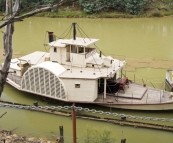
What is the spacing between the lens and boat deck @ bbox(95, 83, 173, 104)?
8.79 metres

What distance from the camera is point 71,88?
29.1 ft

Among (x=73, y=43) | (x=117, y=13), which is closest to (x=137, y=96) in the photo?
(x=73, y=43)

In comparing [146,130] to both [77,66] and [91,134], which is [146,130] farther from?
[77,66]

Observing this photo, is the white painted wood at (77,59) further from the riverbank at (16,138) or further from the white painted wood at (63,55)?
the riverbank at (16,138)

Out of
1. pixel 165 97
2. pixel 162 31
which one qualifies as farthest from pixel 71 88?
pixel 162 31

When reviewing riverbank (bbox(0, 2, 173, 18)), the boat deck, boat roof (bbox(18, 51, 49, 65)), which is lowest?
the boat deck

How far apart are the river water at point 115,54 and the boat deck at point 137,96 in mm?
402

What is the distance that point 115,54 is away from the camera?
15.1 meters

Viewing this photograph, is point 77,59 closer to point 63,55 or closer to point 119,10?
point 63,55

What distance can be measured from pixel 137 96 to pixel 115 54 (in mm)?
6323

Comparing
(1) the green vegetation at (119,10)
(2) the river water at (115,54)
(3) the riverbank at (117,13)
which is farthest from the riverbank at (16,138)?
(3) the riverbank at (117,13)

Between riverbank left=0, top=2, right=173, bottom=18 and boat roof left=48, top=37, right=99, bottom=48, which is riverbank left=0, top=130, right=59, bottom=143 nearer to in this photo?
boat roof left=48, top=37, right=99, bottom=48

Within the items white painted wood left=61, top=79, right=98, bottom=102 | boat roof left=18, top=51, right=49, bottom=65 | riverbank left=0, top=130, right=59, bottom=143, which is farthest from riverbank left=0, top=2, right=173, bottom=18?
riverbank left=0, top=130, right=59, bottom=143

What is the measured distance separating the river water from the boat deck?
402 mm
